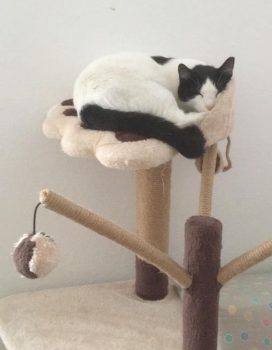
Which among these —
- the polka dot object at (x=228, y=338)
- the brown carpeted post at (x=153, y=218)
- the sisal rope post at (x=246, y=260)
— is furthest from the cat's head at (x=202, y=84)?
the polka dot object at (x=228, y=338)

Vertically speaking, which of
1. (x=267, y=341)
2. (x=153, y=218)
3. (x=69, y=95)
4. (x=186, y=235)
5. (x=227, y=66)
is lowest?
(x=267, y=341)

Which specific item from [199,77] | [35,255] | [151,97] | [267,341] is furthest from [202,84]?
[267,341]

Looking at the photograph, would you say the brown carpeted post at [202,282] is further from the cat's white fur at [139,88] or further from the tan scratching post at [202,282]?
the cat's white fur at [139,88]

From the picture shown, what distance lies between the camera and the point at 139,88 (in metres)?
0.94

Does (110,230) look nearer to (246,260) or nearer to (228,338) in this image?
(246,260)

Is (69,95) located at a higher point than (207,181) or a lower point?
higher

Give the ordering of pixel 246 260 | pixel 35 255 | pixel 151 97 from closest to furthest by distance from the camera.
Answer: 1. pixel 35 255
2. pixel 246 260
3. pixel 151 97

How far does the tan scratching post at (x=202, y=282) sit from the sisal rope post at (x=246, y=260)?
0.05 ft

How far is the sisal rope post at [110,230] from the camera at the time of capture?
69cm

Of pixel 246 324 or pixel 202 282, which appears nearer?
pixel 202 282

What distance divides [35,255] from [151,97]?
39 centimetres

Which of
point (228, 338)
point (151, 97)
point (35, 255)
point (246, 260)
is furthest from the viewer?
point (228, 338)

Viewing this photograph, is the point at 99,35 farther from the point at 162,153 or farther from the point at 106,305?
the point at 106,305

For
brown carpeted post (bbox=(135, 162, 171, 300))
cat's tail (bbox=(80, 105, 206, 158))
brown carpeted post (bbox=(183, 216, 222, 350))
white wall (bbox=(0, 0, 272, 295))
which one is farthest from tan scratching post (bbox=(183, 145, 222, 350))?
white wall (bbox=(0, 0, 272, 295))
